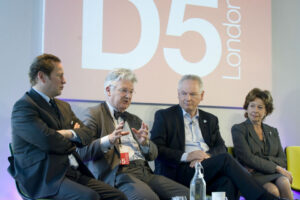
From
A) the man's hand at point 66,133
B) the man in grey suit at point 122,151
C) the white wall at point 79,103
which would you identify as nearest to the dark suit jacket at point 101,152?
the man in grey suit at point 122,151

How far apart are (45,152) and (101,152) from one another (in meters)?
0.50

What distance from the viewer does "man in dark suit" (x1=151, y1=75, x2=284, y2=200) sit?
2959mm

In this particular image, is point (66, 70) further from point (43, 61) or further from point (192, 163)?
point (192, 163)

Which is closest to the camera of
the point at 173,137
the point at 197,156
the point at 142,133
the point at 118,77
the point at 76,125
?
the point at 76,125

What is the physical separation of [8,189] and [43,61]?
139 cm

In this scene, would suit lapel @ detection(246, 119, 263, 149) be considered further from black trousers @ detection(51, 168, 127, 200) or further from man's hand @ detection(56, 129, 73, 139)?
man's hand @ detection(56, 129, 73, 139)

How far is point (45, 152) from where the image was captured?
2.31 meters

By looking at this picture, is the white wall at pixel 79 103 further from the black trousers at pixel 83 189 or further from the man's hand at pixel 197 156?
the black trousers at pixel 83 189

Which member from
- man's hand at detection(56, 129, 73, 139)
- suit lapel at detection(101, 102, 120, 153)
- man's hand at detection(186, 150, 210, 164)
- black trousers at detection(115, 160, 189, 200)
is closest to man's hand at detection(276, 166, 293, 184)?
man's hand at detection(186, 150, 210, 164)

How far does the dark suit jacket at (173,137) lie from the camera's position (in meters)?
3.24

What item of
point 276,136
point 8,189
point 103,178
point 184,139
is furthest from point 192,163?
point 8,189

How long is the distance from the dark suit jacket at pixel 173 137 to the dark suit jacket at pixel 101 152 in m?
0.29

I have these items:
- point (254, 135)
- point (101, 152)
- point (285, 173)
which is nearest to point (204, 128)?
point (254, 135)

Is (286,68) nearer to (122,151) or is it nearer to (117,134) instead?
(122,151)
